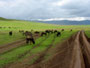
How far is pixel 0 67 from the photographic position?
452 inches

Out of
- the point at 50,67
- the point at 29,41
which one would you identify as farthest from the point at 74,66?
the point at 29,41

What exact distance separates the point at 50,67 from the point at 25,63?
2.32m

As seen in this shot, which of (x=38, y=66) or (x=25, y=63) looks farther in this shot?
(x=25, y=63)

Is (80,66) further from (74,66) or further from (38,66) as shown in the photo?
(38,66)

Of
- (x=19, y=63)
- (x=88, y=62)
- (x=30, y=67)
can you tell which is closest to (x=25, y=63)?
(x=19, y=63)

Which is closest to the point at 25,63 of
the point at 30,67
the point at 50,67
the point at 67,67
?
the point at 30,67

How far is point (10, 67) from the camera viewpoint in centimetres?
1143

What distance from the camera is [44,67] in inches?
440

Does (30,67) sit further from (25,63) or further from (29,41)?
(29,41)

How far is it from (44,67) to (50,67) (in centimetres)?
45

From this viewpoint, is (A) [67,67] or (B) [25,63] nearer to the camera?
(A) [67,67]

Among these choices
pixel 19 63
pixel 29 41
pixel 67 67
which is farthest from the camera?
pixel 29 41

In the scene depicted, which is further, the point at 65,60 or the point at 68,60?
the point at 65,60

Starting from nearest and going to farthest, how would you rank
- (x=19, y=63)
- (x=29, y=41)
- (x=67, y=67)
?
(x=67, y=67) → (x=19, y=63) → (x=29, y=41)
